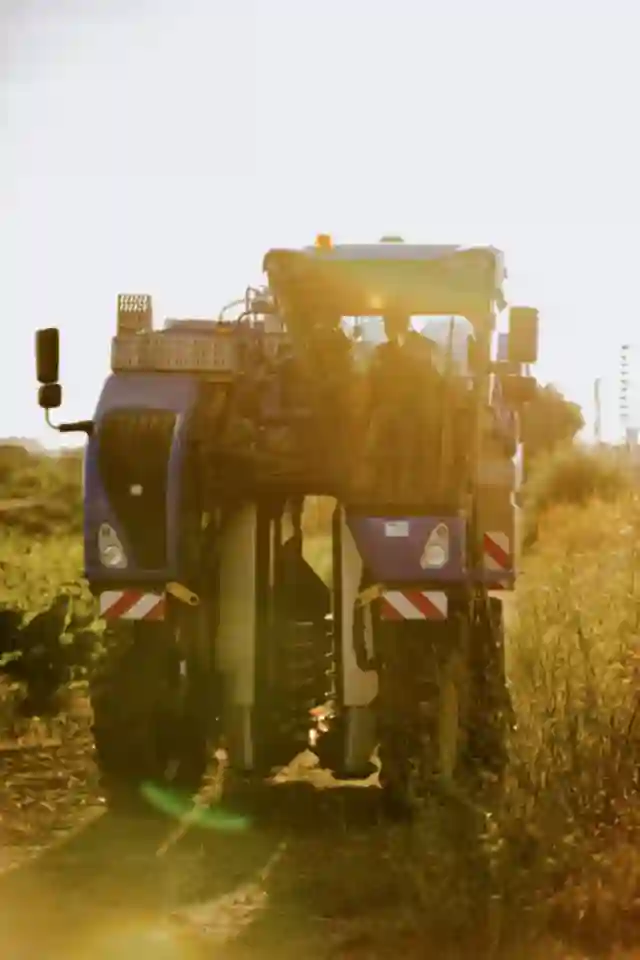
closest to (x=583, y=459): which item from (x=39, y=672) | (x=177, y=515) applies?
(x=39, y=672)

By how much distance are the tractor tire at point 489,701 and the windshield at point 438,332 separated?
1425 mm

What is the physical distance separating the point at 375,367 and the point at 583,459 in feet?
83.1

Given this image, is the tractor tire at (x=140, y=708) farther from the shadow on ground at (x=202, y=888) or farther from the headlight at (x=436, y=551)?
the headlight at (x=436, y=551)


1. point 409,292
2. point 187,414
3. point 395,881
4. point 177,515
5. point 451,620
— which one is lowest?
point 395,881

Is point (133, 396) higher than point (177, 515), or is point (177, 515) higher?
point (133, 396)

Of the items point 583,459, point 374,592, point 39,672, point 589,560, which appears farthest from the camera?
point 583,459

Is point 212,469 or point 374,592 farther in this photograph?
point 212,469

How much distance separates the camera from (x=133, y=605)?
25.9ft

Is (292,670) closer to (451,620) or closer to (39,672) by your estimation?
(451,620)

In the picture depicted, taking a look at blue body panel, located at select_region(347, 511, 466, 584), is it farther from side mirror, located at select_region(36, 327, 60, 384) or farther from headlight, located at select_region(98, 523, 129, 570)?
side mirror, located at select_region(36, 327, 60, 384)

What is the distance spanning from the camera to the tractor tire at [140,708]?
26.7 feet

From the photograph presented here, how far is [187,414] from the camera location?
25.9 ft

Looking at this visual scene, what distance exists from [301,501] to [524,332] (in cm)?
174

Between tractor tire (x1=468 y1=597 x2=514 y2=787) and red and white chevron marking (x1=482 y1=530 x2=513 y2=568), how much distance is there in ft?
0.68
